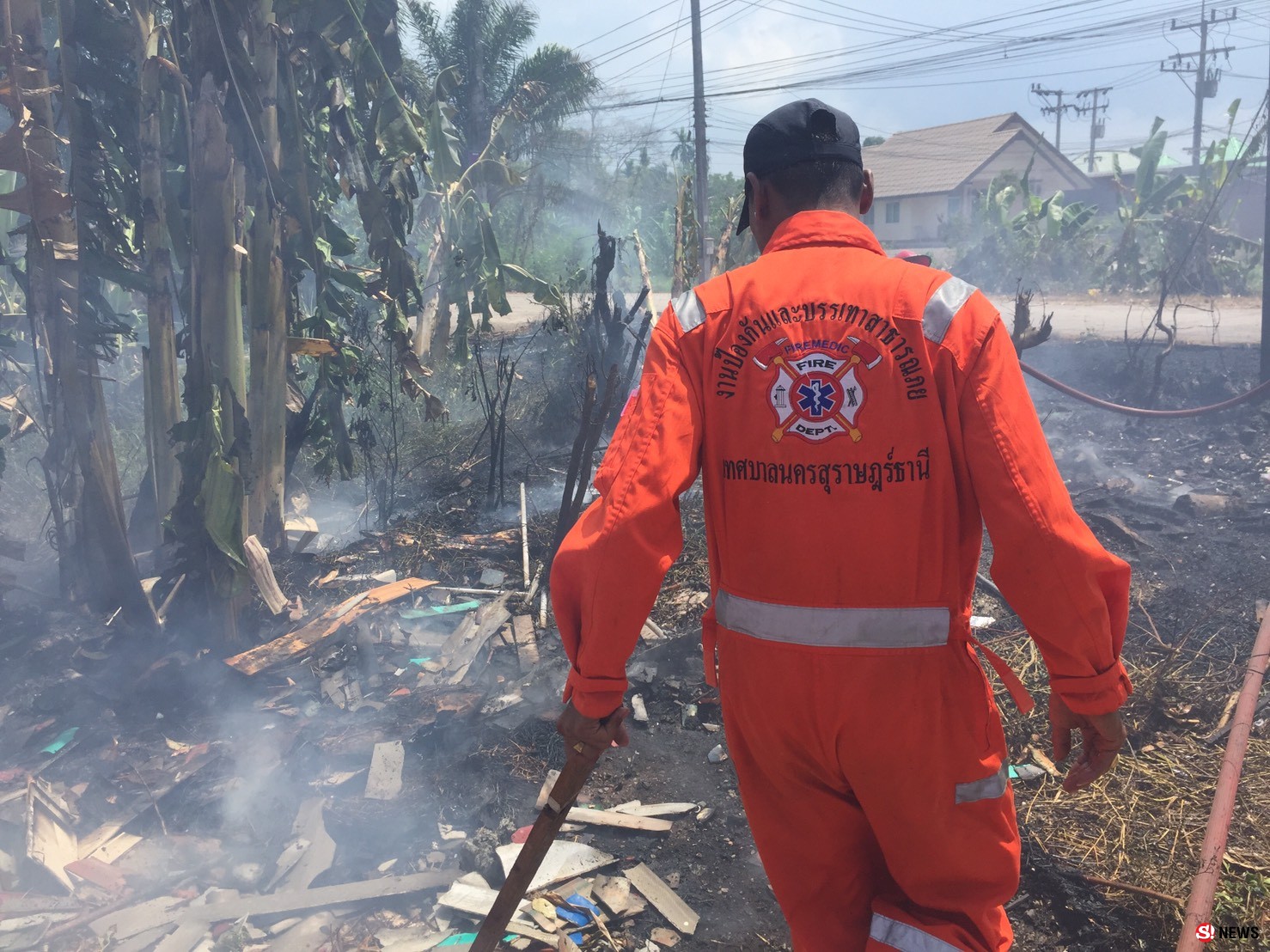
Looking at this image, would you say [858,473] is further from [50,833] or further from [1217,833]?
[50,833]

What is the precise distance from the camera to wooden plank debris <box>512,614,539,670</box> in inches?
214

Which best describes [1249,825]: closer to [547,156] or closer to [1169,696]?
[1169,696]

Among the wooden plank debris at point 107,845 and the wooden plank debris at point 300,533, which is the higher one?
the wooden plank debris at point 300,533

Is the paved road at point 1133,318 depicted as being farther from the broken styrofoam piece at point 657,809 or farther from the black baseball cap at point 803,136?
the black baseball cap at point 803,136

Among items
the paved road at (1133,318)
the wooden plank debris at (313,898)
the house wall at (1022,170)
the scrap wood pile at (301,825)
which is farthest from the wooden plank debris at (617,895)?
the house wall at (1022,170)

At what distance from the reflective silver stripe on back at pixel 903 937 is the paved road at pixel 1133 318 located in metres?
11.8

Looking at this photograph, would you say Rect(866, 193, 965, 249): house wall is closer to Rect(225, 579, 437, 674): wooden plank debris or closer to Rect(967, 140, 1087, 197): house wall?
Rect(967, 140, 1087, 197): house wall

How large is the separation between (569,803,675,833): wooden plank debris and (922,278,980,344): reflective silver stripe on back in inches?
108

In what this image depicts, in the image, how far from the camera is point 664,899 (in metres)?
3.28

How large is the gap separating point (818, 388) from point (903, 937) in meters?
1.15

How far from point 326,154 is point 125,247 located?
1.88 metres

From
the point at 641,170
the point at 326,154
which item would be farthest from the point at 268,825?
the point at 641,170

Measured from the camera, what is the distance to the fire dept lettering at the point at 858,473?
1.74 metres

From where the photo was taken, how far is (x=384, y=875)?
355cm
